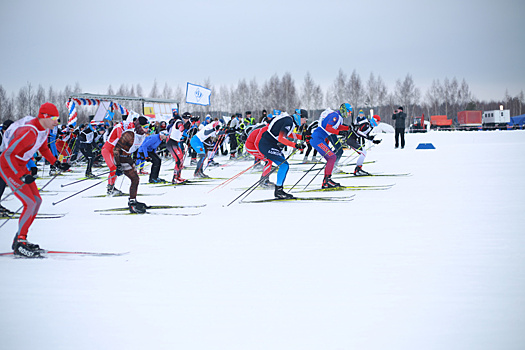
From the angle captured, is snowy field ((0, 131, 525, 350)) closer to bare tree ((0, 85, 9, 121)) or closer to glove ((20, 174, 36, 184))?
glove ((20, 174, 36, 184))

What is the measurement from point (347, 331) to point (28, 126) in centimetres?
411

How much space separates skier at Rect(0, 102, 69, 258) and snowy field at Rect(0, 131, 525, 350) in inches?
9.3

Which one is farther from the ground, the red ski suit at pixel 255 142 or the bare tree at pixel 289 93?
the bare tree at pixel 289 93

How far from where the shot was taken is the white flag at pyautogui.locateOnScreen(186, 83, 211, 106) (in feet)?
73.0

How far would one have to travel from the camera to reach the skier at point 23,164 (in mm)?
5031

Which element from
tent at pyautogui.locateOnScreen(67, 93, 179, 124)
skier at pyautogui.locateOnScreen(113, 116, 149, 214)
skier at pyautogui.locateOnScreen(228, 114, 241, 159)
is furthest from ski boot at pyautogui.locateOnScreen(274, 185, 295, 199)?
skier at pyautogui.locateOnScreen(228, 114, 241, 159)

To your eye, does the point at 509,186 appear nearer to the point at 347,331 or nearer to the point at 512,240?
the point at 512,240

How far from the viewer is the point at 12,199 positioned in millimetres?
10625

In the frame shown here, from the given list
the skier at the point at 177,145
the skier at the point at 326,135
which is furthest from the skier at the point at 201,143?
the skier at the point at 326,135

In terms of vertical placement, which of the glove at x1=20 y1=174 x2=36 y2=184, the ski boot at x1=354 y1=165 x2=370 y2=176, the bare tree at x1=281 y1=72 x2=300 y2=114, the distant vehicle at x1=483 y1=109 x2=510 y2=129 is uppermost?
the bare tree at x1=281 y1=72 x2=300 y2=114

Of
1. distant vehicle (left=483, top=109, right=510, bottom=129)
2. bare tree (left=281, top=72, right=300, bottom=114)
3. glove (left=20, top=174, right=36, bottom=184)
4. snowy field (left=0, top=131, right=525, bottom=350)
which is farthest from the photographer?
bare tree (left=281, top=72, right=300, bottom=114)

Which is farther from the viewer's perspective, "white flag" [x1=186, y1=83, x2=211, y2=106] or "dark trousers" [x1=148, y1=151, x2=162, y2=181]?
"white flag" [x1=186, y1=83, x2=211, y2=106]

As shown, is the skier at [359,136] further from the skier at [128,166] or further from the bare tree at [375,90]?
the bare tree at [375,90]

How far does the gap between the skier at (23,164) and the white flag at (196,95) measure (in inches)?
677
